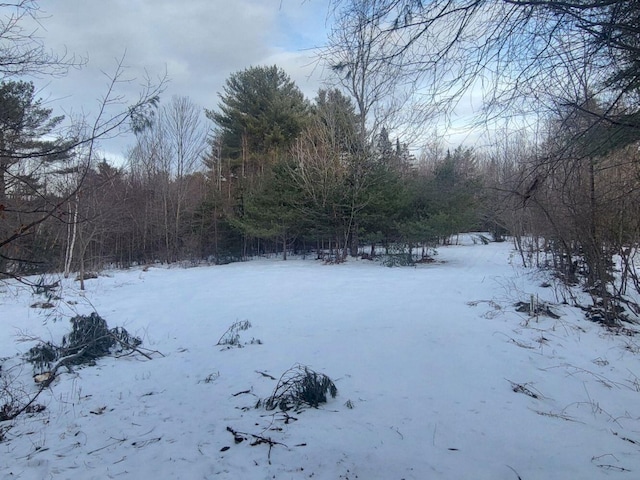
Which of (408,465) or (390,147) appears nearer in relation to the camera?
(408,465)

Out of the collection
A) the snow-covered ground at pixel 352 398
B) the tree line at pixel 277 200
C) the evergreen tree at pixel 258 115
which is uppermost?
the evergreen tree at pixel 258 115

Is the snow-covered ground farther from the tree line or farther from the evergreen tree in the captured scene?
the evergreen tree

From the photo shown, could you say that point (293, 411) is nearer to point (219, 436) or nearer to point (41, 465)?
point (219, 436)

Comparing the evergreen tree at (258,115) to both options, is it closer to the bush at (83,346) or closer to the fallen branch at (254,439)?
the bush at (83,346)

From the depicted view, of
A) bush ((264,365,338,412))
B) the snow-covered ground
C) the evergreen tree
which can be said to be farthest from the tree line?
bush ((264,365,338,412))

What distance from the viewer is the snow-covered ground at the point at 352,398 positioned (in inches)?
98.7

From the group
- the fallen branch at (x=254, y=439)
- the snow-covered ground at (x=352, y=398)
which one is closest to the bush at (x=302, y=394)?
the snow-covered ground at (x=352, y=398)

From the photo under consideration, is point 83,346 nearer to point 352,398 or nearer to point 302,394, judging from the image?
point 302,394

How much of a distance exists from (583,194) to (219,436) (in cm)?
700

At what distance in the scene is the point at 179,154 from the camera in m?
20.4

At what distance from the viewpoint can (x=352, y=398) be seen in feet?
11.5

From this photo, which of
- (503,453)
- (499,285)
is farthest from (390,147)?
(503,453)

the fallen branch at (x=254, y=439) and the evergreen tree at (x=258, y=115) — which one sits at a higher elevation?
the evergreen tree at (x=258, y=115)

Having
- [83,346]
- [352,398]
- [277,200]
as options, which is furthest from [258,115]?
[352,398]
